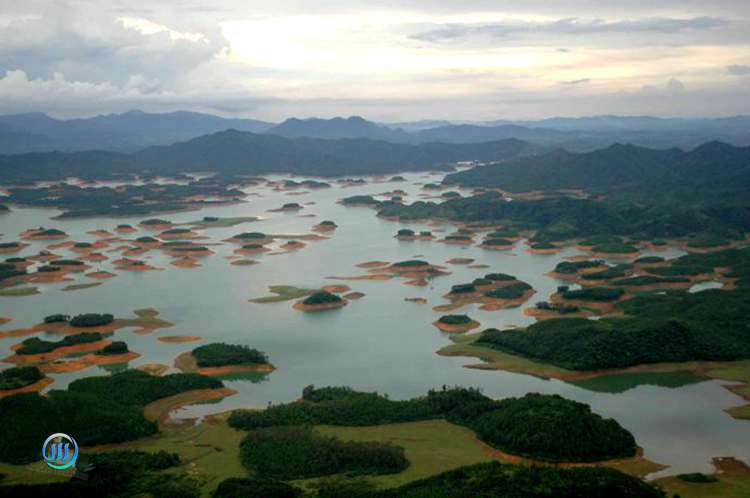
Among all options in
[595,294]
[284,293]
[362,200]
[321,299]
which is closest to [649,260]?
[595,294]

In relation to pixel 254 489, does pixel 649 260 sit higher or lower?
higher

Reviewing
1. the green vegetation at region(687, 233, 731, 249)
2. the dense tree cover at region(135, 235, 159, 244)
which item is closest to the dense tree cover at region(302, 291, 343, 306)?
the dense tree cover at region(135, 235, 159, 244)

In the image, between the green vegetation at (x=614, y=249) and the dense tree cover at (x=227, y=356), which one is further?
the green vegetation at (x=614, y=249)

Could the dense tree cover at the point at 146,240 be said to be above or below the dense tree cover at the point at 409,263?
above

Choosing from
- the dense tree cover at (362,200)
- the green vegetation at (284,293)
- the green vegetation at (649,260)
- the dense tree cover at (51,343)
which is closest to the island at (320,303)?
the green vegetation at (284,293)

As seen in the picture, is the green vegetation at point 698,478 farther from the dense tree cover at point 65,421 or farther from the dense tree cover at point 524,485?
the dense tree cover at point 65,421

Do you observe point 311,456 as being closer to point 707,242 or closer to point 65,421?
point 65,421

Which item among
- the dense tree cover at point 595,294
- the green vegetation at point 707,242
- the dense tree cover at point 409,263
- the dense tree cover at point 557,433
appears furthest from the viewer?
the green vegetation at point 707,242
